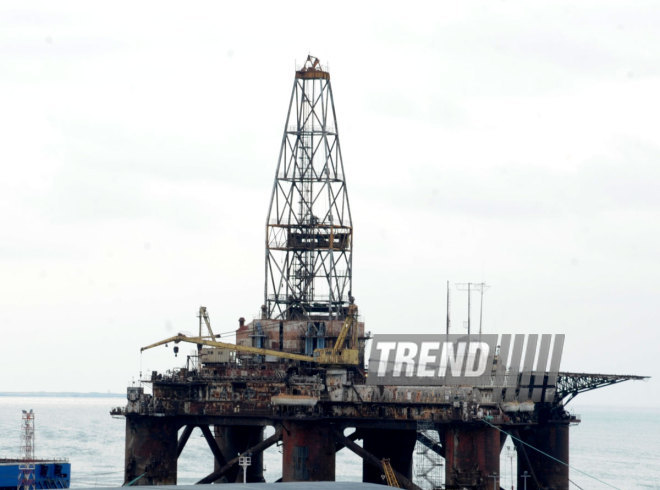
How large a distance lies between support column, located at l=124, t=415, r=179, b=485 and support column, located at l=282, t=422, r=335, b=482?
37.8 feet

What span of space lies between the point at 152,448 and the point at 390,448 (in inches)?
749

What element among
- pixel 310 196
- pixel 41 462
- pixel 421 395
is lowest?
pixel 41 462

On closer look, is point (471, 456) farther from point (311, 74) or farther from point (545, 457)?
point (311, 74)

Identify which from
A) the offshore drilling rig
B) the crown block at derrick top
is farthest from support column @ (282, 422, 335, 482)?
the crown block at derrick top

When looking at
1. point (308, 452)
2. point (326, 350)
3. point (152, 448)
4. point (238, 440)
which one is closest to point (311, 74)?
point (326, 350)

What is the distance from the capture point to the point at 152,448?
4003 inches

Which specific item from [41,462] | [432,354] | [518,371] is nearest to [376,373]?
[432,354]

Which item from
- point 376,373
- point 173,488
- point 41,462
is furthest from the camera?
point 41,462

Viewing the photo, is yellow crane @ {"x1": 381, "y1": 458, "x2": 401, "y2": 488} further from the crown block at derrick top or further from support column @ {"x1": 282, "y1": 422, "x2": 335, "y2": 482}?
the crown block at derrick top

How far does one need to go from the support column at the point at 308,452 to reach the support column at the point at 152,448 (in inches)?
453

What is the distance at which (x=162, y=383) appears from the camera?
103375 millimetres

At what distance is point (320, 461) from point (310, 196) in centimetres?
2646

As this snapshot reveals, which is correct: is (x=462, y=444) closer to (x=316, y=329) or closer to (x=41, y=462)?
(x=316, y=329)

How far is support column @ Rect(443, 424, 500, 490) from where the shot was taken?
9000 cm
